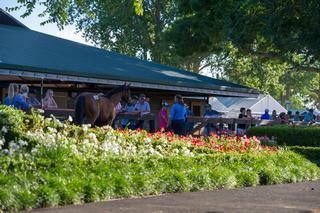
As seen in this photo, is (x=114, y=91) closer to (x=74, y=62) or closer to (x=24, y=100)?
(x=24, y=100)

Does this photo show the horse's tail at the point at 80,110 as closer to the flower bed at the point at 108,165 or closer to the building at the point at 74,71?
the flower bed at the point at 108,165

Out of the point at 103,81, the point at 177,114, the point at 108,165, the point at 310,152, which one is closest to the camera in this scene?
the point at 108,165

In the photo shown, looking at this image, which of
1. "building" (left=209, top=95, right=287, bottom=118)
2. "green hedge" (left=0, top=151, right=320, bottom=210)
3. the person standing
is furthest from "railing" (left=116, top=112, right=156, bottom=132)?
"building" (left=209, top=95, right=287, bottom=118)

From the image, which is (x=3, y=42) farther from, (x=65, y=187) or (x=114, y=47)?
(x=114, y=47)

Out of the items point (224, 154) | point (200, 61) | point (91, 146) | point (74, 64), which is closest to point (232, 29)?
point (74, 64)

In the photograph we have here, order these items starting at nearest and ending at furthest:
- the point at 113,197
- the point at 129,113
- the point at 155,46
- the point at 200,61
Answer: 1. the point at 113,197
2. the point at 129,113
3. the point at 155,46
4. the point at 200,61

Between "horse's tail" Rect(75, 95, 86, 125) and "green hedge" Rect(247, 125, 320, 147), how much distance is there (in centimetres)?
727

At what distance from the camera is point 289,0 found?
26.9 metres

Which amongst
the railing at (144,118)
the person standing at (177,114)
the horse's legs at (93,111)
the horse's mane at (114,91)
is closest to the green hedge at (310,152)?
the person standing at (177,114)

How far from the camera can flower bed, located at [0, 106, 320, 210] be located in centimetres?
875

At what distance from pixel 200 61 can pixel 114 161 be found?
47014 mm

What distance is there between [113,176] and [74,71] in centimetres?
1218

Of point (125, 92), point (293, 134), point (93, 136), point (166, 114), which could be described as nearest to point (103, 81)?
point (166, 114)

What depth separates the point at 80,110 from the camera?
16641mm
